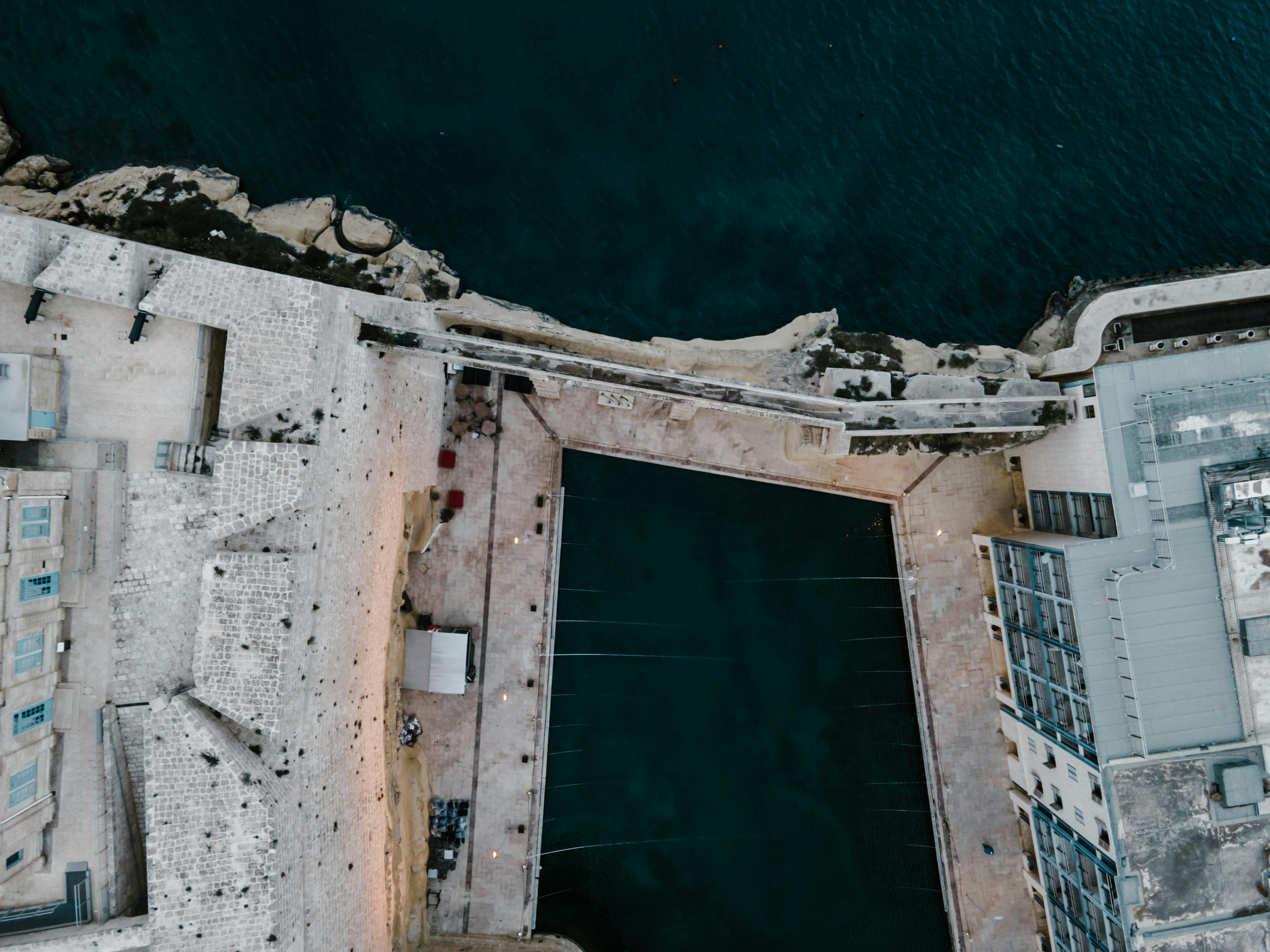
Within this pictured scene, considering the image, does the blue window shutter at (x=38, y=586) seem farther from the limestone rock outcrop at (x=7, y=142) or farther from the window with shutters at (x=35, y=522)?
the limestone rock outcrop at (x=7, y=142)

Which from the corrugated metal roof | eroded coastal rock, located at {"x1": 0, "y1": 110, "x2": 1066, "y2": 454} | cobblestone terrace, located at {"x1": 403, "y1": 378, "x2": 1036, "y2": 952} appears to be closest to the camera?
the corrugated metal roof

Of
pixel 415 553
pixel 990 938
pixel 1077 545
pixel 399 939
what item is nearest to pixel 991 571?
pixel 1077 545

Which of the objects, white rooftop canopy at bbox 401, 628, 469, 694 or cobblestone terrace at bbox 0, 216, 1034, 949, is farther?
white rooftop canopy at bbox 401, 628, 469, 694

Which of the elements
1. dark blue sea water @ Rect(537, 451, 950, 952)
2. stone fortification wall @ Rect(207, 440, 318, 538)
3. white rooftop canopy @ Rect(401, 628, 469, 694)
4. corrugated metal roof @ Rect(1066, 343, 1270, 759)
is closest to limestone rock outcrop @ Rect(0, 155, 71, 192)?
stone fortification wall @ Rect(207, 440, 318, 538)

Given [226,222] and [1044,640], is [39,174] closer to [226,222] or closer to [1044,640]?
[226,222]

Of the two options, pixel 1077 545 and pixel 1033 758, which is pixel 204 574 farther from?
pixel 1033 758

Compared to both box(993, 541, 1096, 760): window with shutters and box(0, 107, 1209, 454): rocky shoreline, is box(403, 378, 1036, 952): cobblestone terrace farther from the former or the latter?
box(0, 107, 1209, 454): rocky shoreline
